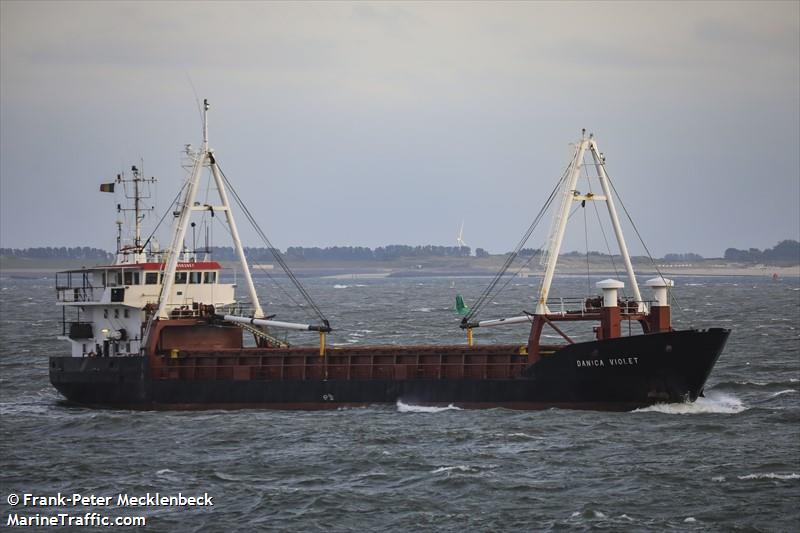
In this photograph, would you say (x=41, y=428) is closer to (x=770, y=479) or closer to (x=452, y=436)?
(x=452, y=436)

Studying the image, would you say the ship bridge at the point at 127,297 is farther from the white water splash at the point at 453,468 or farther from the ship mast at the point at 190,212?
the white water splash at the point at 453,468

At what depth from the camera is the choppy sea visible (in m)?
28.0

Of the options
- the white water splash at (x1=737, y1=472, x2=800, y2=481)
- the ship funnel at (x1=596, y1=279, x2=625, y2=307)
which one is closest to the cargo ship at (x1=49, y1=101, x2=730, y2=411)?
the ship funnel at (x1=596, y1=279, x2=625, y2=307)

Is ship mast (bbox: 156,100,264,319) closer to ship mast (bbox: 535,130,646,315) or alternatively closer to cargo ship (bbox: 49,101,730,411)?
cargo ship (bbox: 49,101,730,411)

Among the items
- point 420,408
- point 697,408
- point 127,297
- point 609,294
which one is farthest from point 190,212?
point 697,408

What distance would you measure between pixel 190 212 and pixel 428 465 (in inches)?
744

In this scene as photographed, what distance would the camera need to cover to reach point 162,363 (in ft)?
151

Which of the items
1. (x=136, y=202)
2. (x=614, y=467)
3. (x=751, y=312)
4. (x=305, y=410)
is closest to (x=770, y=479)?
(x=614, y=467)

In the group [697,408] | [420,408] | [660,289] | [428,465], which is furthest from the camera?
[420,408]

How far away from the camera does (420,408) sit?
143 ft

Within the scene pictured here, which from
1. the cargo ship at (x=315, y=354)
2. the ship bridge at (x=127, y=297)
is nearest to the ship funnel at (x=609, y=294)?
the cargo ship at (x=315, y=354)

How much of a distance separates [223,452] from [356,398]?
964 cm

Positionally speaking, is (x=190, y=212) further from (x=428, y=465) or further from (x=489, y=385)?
(x=428, y=465)

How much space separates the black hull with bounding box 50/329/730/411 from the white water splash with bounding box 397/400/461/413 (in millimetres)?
169
